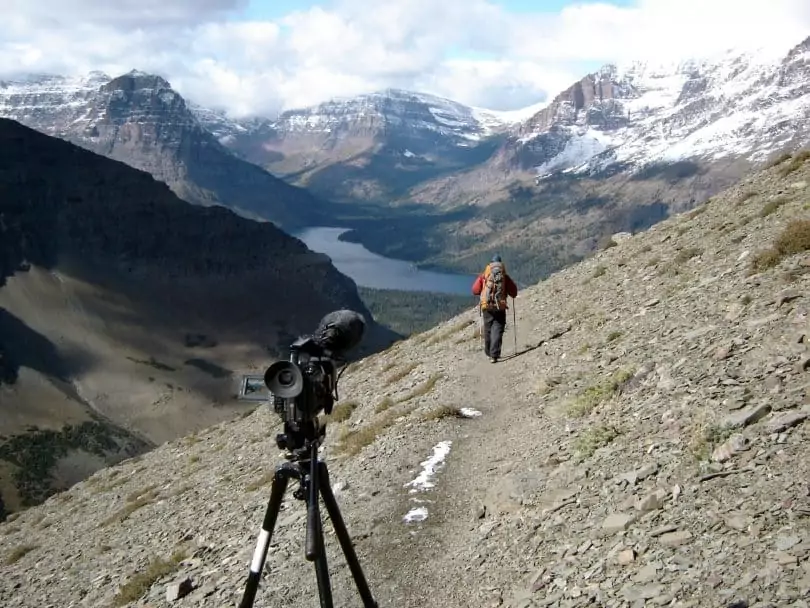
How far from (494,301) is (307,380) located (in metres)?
17.0

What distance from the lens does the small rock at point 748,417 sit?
10.6m

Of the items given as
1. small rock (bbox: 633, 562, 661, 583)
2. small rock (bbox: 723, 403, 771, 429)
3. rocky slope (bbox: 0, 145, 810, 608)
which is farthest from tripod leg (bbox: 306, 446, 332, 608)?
small rock (bbox: 723, 403, 771, 429)

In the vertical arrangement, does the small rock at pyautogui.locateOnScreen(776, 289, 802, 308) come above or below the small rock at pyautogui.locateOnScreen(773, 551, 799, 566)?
above

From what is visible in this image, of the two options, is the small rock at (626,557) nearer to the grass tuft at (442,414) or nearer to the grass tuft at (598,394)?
the grass tuft at (598,394)

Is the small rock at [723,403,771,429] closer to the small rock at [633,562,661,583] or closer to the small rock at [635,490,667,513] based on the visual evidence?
the small rock at [635,490,667,513]

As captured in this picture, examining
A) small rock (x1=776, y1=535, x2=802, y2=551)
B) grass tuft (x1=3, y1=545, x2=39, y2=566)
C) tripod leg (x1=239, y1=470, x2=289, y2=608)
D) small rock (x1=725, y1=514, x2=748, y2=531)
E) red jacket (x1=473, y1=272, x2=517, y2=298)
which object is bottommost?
grass tuft (x1=3, y1=545, x2=39, y2=566)

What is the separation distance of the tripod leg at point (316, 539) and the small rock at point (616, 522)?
3.92 meters

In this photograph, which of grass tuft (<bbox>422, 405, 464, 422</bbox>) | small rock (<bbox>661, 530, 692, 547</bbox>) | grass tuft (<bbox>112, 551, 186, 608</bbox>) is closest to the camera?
small rock (<bbox>661, 530, 692, 547</bbox>)

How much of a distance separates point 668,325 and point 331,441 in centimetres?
945

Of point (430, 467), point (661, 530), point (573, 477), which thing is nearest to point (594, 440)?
point (573, 477)

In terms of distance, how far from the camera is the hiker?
2448 cm

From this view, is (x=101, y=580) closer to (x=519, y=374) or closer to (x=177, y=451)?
(x=519, y=374)

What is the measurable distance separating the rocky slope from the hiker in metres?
0.79

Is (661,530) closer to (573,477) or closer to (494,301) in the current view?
(573,477)
